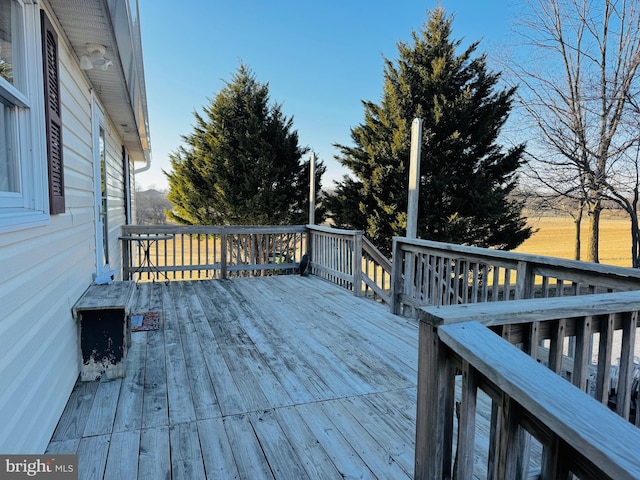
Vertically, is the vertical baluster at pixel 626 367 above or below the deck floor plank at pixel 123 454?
above

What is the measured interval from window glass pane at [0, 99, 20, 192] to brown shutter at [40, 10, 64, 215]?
0.35 meters

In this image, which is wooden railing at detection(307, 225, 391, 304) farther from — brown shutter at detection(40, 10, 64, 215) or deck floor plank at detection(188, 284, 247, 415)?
brown shutter at detection(40, 10, 64, 215)

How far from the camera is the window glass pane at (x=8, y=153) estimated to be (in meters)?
1.65

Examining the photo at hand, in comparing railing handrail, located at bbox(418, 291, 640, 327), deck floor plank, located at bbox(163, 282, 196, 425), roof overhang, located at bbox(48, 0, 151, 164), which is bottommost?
deck floor plank, located at bbox(163, 282, 196, 425)

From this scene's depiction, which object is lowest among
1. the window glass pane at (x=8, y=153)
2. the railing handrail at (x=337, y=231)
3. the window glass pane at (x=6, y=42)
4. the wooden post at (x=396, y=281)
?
the wooden post at (x=396, y=281)

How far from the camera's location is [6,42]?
1748 millimetres

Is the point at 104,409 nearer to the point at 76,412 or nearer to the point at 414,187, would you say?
the point at 76,412

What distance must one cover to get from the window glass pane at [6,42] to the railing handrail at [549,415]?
2.07m

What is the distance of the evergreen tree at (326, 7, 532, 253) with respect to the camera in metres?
9.23

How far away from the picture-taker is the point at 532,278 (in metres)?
2.65

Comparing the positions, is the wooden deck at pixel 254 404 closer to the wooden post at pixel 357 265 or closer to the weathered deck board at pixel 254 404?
the weathered deck board at pixel 254 404

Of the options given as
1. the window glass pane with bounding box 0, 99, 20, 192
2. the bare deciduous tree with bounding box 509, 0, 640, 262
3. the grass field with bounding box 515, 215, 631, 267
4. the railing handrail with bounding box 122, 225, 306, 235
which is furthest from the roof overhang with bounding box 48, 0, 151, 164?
the grass field with bounding box 515, 215, 631, 267

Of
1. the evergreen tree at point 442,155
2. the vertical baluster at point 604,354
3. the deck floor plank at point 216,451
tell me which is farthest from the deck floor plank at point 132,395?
the evergreen tree at point 442,155

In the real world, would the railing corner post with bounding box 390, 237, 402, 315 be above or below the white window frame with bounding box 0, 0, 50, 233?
below
